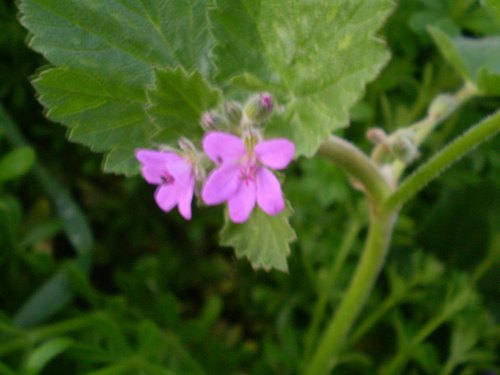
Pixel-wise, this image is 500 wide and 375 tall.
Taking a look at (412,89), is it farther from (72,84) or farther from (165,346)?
(72,84)

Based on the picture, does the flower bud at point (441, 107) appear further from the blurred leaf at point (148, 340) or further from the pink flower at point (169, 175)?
the blurred leaf at point (148, 340)

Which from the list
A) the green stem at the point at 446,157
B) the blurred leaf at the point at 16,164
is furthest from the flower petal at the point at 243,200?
the blurred leaf at the point at 16,164

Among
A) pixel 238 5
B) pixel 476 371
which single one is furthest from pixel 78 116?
A: pixel 476 371

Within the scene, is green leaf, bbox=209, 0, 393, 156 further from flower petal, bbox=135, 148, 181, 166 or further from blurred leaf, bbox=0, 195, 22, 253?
blurred leaf, bbox=0, 195, 22, 253

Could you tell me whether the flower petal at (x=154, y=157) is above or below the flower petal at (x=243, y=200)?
above

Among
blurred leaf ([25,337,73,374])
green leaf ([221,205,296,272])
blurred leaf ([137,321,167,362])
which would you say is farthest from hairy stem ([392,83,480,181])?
blurred leaf ([25,337,73,374])

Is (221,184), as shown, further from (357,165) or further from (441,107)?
(441,107)

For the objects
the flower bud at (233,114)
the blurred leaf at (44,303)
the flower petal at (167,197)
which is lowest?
the blurred leaf at (44,303)
